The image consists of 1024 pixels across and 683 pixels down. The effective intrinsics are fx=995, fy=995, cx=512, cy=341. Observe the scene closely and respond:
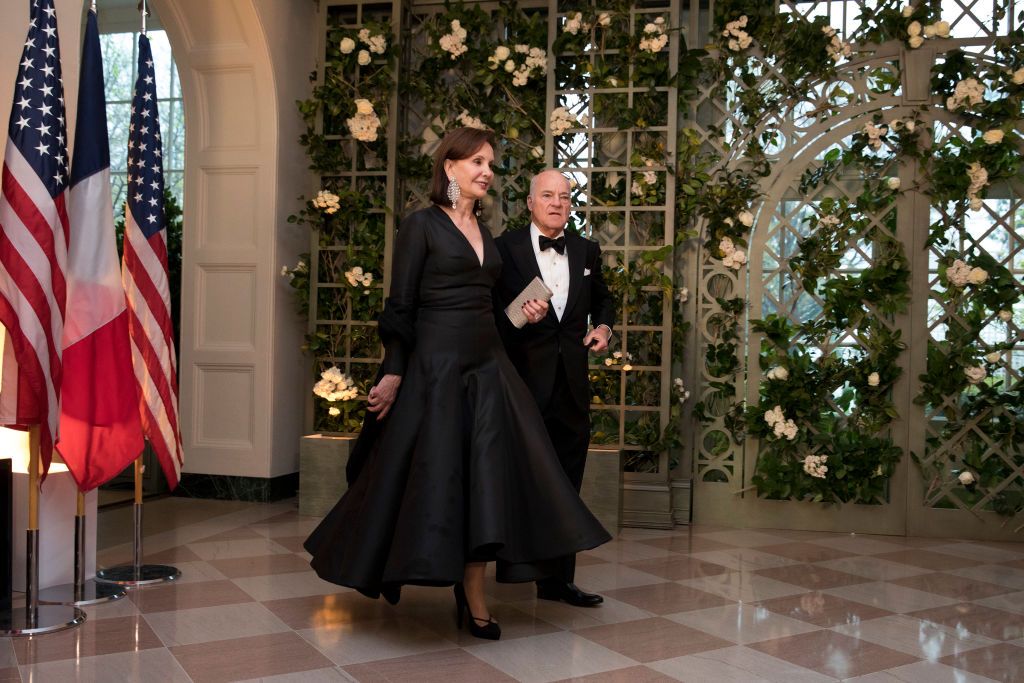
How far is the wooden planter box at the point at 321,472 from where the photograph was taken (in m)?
5.67

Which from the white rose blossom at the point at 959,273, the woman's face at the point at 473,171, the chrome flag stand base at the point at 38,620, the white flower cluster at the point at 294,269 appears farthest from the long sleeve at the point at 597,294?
the white flower cluster at the point at 294,269

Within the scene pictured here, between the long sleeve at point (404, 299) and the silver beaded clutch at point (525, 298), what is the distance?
41 centimetres

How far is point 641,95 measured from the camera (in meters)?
5.81

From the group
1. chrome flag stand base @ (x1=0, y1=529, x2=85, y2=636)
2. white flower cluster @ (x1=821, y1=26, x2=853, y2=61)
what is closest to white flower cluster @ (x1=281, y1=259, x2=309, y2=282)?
chrome flag stand base @ (x1=0, y1=529, x2=85, y2=636)

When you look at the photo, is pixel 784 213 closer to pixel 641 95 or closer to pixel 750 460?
pixel 641 95

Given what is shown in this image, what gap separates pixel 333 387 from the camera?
5.88 m

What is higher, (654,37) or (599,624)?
(654,37)

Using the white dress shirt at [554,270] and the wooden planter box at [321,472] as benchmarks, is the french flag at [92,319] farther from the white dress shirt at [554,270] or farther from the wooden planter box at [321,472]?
the wooden planter box at [321,472]

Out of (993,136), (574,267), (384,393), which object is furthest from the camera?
(993,136)

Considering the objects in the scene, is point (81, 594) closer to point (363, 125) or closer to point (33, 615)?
point (33, 615)

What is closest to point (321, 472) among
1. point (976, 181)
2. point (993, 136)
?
point (976, 181)

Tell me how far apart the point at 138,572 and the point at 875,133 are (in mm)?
4412

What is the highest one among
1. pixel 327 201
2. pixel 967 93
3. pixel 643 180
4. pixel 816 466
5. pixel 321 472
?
A: pixel 967 93

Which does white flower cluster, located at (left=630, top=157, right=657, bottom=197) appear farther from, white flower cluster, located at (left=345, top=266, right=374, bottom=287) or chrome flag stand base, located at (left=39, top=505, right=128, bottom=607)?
chrome flag stand base, located at (left=39, top=505, right=128, bottom=607)
